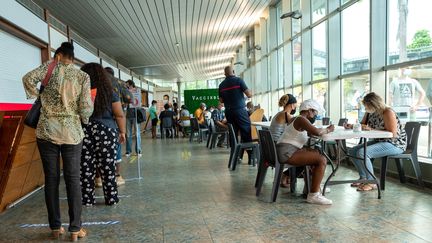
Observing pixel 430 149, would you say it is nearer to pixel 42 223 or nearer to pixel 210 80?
pixel 42 223

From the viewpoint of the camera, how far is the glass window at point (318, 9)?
25.7 feet

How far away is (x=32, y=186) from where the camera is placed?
4270 mm

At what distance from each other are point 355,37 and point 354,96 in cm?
101

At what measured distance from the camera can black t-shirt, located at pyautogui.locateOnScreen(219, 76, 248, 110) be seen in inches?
236

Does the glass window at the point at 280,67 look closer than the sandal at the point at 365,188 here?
No

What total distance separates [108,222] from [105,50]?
13055mm

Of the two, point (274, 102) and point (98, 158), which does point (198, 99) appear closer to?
point (274, 102)

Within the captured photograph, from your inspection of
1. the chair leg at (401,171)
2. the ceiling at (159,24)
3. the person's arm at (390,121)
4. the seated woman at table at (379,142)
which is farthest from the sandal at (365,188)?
the ceiling at (159,24)

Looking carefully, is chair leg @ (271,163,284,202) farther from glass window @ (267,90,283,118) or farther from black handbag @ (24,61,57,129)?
glass window @ (267,90,283,118)

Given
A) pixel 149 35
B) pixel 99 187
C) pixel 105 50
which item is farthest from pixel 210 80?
pixel 99 187

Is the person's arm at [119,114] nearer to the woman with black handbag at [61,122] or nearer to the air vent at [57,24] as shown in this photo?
the woman with black handbag at [61,122]

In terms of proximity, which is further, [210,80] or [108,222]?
[210,80]

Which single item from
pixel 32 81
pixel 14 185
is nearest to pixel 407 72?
pixel 32 81

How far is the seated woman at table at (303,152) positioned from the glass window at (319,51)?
4462mm
